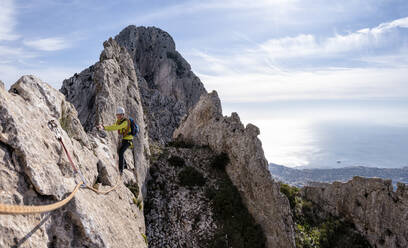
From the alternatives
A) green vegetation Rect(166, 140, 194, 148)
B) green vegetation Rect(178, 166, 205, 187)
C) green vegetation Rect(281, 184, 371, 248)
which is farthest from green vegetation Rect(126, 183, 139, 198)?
green vegetation Rect(281, 184, 371, 248)

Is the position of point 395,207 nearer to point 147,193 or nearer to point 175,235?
point 175,235

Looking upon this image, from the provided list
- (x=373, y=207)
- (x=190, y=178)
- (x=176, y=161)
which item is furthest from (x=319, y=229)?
(x=176, y=161)

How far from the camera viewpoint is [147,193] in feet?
64.4

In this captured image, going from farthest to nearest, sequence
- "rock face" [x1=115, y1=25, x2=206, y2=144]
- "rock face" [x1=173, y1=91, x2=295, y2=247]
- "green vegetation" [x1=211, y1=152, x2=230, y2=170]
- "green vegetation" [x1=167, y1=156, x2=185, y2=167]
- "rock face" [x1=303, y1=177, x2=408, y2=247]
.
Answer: "rock face" [x1=115, y1=25, x2=206, y2=144]
"green vegetation" [x1=211, y1=152, x2=230, y2=170]
"rock face" [x1=303, y1=177, x2=408, y2=247]
"green vegetation" [x1=167, y1=156, x2=185, y2=167]
"rock face" [x1=173, y1=91, x2=295, y2=247]

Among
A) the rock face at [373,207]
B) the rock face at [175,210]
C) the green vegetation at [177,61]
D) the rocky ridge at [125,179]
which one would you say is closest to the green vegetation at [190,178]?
the rock face at [175,210]

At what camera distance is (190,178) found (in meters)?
22.6

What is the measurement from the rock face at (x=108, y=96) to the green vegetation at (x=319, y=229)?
18205 millimetres

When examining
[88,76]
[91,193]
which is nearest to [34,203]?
[91,193]

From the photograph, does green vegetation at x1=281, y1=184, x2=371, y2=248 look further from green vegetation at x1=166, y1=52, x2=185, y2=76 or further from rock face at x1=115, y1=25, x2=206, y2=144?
green vegetation at x1=166, y1=52, x2=185, y2=76

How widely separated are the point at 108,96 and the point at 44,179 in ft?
36.6

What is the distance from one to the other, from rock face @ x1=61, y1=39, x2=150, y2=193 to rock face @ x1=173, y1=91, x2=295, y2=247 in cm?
923

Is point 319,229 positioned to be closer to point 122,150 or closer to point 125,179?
point 125,179

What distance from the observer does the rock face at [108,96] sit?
15863mm

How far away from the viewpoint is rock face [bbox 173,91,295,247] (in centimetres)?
1941
